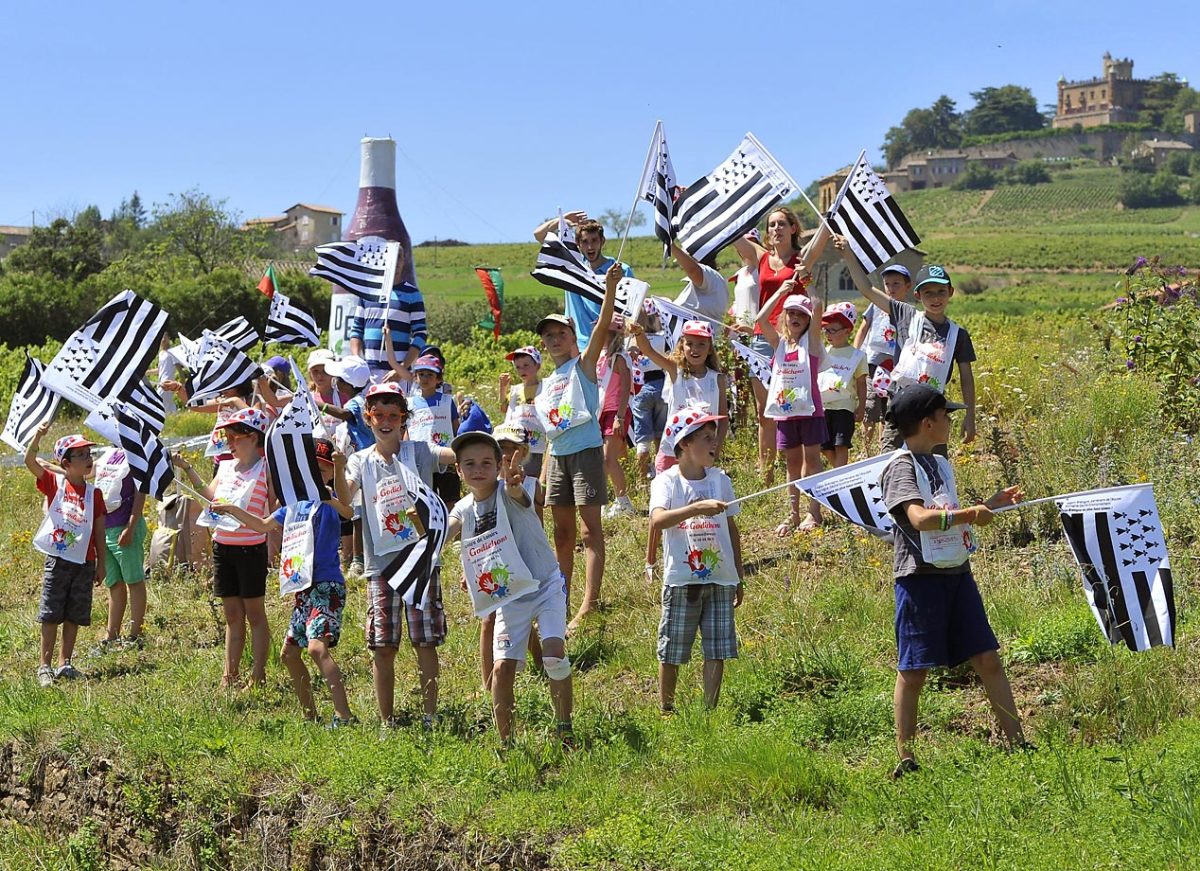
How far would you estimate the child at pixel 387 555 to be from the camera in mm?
7555

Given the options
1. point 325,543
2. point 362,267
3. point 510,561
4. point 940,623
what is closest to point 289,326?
point 362,267

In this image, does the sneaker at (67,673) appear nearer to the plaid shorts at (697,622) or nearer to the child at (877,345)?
the plaid shorts at (697,622)

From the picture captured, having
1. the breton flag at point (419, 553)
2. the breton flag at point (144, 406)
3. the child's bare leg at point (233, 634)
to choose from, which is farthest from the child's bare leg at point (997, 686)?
the breton flag at point (144, 406)

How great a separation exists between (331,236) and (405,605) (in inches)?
5491

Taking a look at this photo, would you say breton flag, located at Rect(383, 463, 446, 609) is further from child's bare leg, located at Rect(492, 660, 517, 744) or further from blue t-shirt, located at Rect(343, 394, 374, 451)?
blue t-shirt, located at Rect(343, 394, 374, 451)

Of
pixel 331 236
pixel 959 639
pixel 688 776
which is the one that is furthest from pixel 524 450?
pixel 331 236

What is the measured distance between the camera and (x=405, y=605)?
7.73 m

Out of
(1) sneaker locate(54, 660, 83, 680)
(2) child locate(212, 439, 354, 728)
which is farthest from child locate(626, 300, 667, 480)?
(1) sneaker locate(54, 660, 83, 680)

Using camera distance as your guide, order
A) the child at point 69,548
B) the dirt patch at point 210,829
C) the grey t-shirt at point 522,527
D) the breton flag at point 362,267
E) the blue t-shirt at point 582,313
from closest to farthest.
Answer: the dirt patch at point 210,829, the grey t-shirt at point 522,527, the child at point 69,548, the blue t-shirt at point 582,313, the breton flag at point 362,267

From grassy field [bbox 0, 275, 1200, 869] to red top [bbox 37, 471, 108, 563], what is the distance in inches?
36.3

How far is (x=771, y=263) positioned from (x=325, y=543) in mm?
4768

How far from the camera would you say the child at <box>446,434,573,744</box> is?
22.9 feet

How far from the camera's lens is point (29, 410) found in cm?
1059

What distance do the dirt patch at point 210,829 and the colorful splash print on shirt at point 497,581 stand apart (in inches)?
45.2
